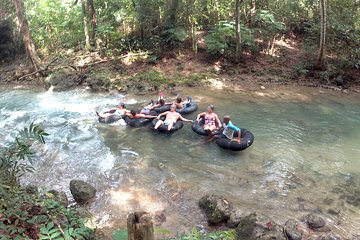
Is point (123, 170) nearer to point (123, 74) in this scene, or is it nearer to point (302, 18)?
point (123, 74)

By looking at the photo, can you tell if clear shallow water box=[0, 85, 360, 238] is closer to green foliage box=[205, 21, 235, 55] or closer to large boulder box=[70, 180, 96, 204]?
large boulder box=[70, 180, 96, 204]

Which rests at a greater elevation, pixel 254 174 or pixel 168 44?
pixel 168 44

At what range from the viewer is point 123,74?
1641 cm

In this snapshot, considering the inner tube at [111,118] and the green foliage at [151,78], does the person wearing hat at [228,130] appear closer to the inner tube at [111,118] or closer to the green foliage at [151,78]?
the inner tube at [111,118]

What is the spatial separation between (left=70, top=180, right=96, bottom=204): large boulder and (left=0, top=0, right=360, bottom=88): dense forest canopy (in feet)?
34.7

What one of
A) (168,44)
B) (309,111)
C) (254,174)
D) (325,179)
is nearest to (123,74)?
(168,44)

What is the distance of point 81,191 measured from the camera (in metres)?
7.45

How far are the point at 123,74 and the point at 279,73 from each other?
24.8 feet

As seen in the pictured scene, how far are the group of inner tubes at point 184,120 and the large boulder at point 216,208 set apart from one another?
268cm

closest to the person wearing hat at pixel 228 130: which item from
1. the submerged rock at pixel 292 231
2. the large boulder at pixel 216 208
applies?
the large boulder at pixel 216 208

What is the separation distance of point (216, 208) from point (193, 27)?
12.4 meters

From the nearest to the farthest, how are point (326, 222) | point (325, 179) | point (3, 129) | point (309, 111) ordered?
point (326, 222) < point (325, 179) < point (3, 129) < point (309, 111)

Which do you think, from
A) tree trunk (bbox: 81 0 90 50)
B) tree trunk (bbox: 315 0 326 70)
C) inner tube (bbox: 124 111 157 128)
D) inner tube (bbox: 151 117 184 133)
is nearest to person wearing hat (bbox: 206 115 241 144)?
inner tube (bbox: 151 117 184 133)

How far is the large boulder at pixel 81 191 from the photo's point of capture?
7.44m
